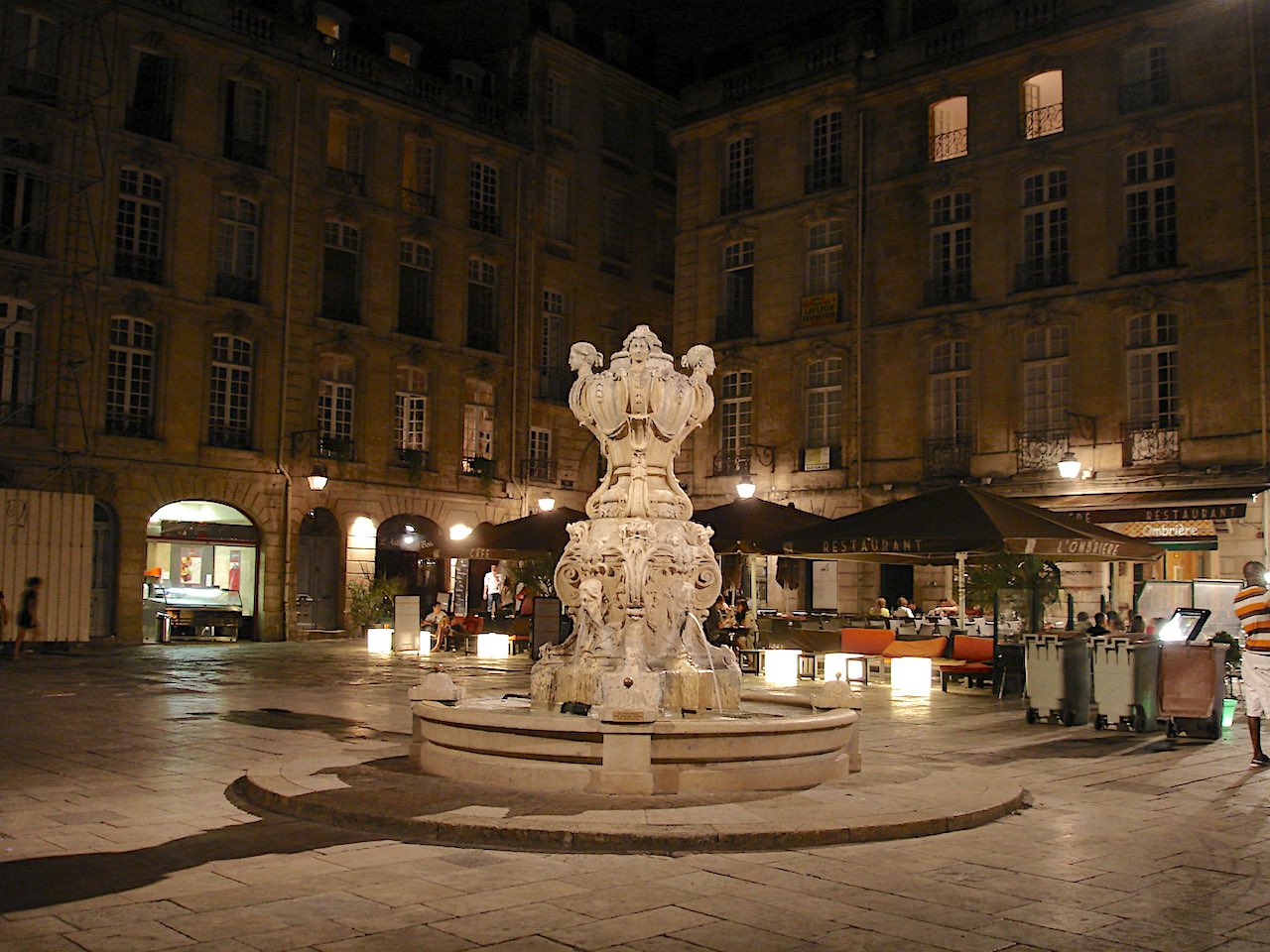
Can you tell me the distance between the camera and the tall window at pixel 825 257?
30062 mm

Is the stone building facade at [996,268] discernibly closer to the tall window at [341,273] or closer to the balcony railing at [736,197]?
the balcony railing at [736,197]

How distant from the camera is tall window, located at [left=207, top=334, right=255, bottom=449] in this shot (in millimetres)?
27812

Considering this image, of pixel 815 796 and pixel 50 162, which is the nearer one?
pixel 815 796

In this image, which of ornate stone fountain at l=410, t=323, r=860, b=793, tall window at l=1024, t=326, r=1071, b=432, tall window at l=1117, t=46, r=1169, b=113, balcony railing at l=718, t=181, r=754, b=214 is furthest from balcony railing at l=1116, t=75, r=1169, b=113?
ornate stone fountain at l=410, t=323, r=860, b=793

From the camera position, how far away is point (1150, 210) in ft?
81.9

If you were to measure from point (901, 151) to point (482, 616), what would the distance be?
47.6ft

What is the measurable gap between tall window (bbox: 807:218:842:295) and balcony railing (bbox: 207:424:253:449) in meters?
13.6

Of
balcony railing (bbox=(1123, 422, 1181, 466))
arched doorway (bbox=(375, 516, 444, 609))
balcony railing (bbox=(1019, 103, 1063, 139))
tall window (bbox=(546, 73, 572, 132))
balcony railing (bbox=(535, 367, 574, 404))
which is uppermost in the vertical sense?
tall window (bbox=(546, 73, 572, 132))

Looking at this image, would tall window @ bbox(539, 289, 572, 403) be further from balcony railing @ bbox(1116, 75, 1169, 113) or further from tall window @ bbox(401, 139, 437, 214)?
balcony railing @ bbox(1116, 75, 1169, 113)

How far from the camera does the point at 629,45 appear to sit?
38.3 metres

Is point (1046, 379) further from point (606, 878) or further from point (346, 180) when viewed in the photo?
point (606, 878)

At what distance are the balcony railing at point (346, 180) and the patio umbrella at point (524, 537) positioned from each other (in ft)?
39.1

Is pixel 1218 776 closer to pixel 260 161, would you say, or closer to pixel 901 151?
pixel 901 151

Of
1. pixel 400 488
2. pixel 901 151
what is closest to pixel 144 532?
pixel 400 488
